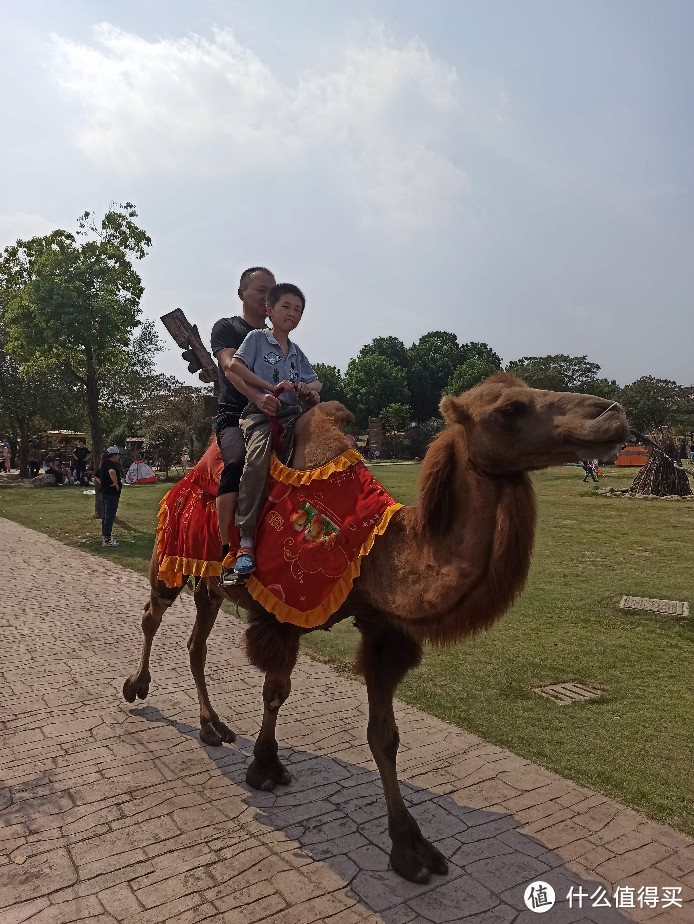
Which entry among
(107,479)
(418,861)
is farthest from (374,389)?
(418,861)

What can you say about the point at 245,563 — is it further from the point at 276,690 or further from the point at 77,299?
the point at 77,299

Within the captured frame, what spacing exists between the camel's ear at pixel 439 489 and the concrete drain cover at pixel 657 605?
6.23 metres

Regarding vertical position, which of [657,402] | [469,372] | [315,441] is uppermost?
[469,372]

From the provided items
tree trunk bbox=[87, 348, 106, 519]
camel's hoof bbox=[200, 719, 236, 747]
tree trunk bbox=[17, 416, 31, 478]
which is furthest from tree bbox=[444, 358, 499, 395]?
camel's hoof bbox=[200, 719, 236, 747]

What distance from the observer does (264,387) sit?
12.7 ft

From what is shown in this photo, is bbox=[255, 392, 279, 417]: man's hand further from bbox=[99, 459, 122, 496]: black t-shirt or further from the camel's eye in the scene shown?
bbox=[99, 459, 122, 496]: black t-shirt

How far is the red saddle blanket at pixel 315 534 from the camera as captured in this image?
11.3ft

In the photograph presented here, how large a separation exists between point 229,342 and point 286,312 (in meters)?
0.63

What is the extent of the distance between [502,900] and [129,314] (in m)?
15.0

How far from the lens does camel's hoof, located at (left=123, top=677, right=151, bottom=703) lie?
18.2ft

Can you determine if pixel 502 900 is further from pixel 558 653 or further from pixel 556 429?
pixel 558 653

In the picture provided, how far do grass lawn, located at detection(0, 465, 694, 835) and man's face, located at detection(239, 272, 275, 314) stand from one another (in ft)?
8.19

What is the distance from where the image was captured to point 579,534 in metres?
14.5

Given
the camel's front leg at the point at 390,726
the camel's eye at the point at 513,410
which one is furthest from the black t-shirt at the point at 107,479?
the camel's eye at the point at 513,410
